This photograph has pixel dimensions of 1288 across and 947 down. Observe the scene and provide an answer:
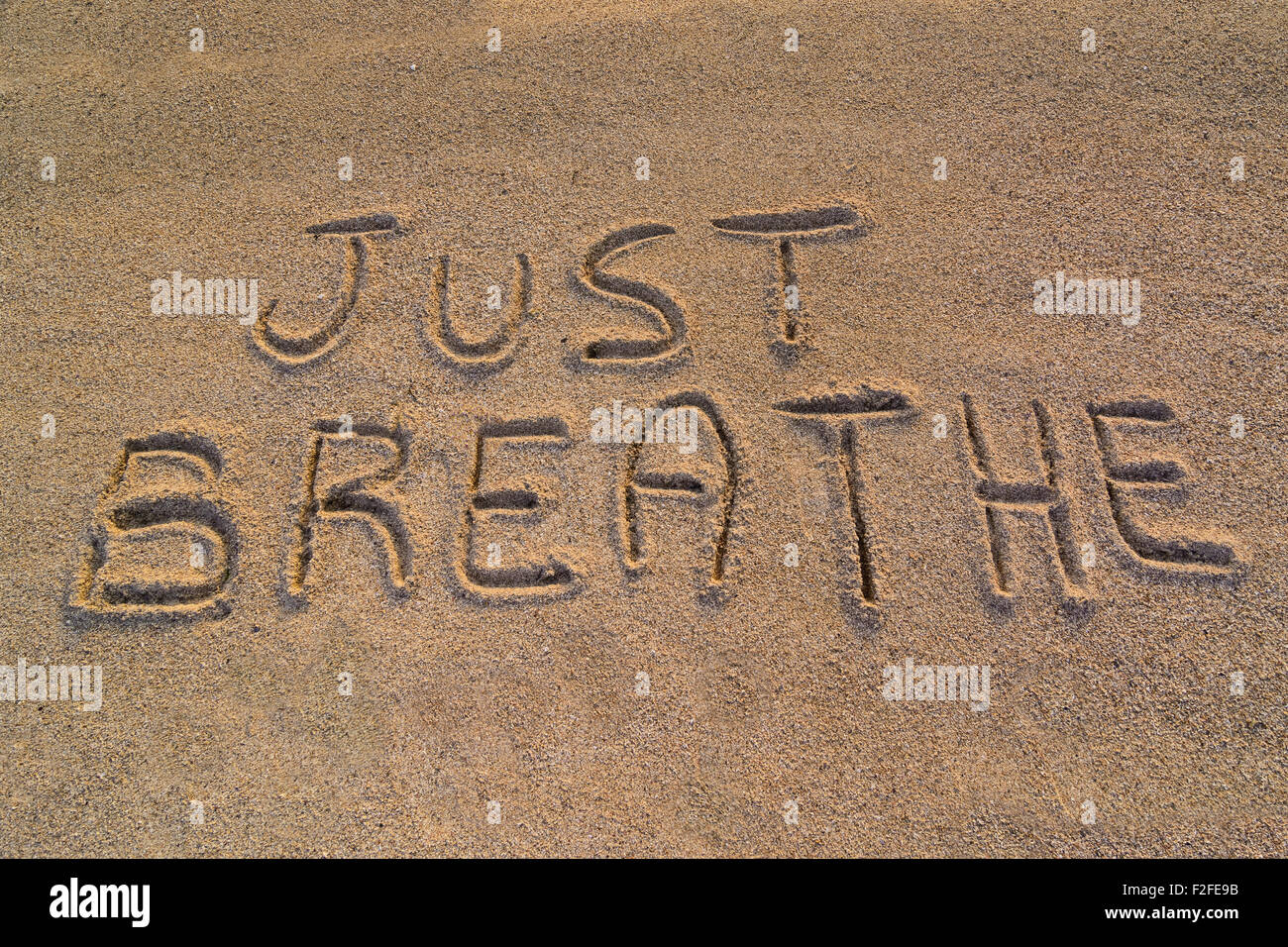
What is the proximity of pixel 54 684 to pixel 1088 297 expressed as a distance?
148 inches

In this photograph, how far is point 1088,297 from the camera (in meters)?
2.54

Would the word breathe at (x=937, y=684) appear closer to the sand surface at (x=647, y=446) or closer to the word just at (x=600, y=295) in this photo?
the sand surface at (x=647, y=446)

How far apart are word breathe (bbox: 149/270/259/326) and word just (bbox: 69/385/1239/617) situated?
1.72ft

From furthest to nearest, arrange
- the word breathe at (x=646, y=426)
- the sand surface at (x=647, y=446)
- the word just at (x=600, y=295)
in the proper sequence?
the word just at (x=600, y=295) → the word breathe at (x=646, y=426) → the sand surface at (x=647, y=446)

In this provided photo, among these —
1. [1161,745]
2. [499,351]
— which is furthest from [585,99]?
[1161,745]

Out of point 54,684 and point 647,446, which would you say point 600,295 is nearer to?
point 647,446

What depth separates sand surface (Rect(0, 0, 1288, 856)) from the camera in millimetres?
2166

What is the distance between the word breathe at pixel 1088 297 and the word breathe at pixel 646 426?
4.30ft

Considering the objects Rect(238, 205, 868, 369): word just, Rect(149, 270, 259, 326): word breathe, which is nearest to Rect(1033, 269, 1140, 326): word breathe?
Rect(238, 205, 868, 369): word just

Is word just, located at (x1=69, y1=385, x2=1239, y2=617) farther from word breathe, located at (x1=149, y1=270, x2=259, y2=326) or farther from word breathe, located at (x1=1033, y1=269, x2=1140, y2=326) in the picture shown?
word breathe, located at (x1=149, y1=270, x2=259, y2=326)

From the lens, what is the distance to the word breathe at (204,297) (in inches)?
107

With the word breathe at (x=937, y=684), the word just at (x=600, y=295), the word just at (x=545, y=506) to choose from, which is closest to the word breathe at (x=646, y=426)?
the word just at (x=545, y=506)

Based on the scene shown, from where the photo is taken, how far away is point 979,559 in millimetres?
2293

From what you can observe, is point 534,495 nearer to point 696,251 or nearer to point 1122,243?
point 696,251
